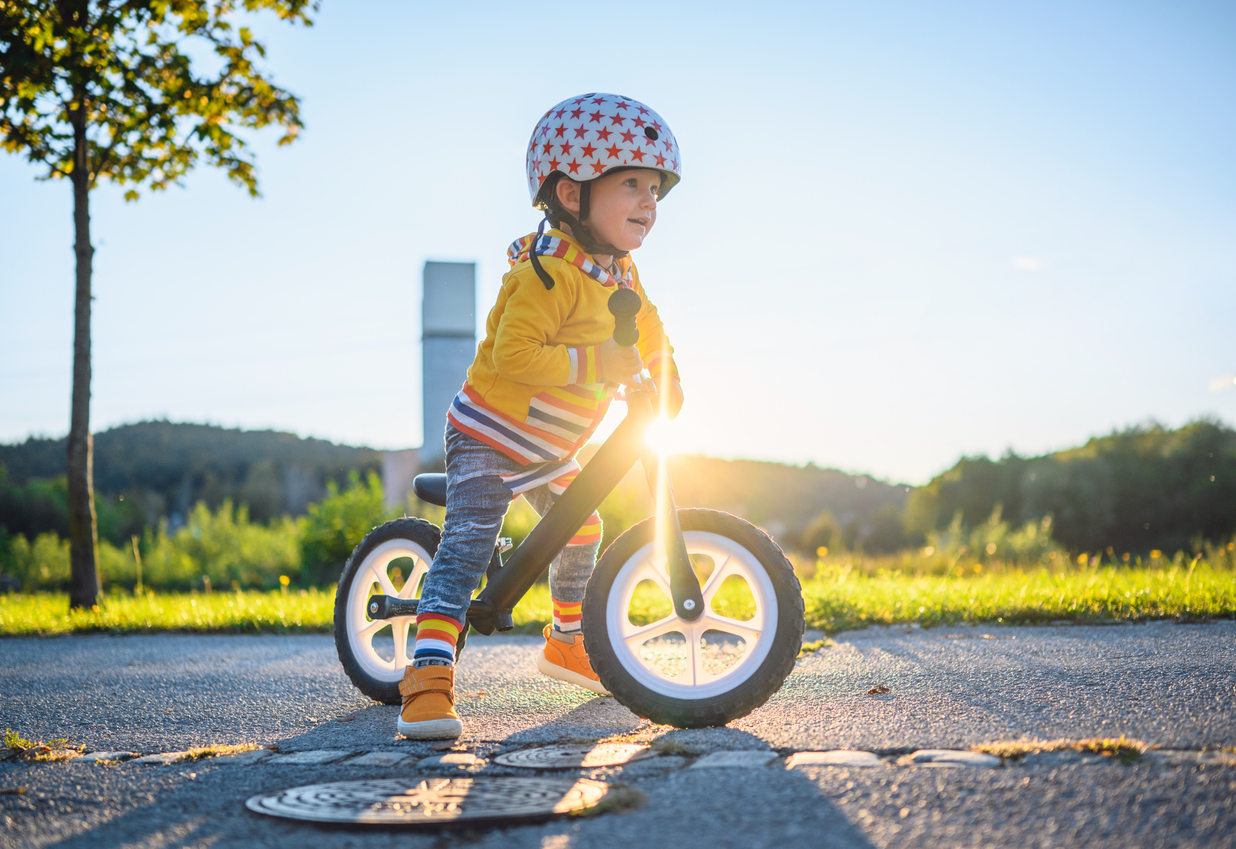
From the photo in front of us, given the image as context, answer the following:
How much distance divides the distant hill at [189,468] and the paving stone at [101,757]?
2194 centimetres

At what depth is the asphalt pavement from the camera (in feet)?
4.77

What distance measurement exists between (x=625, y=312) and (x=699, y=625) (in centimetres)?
91

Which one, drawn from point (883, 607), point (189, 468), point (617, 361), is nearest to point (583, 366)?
point (617, 361)

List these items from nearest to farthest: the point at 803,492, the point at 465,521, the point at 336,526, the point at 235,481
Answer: the point at 465,521 → the point at 336,526 → the point at 235,481 → the point at 803,492

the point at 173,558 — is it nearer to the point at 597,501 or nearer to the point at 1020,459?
the point at 597,501

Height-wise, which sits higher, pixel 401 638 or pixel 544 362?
pixel 544 362

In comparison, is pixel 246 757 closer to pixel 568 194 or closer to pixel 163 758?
pixel 163 758

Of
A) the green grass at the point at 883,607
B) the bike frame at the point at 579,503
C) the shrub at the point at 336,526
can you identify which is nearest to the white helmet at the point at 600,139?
the bike frame at the point at 579,503

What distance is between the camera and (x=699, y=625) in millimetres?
2381

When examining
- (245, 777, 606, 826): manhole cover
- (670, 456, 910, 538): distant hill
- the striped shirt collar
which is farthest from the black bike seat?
(670, 456, 910, 538): distant hill

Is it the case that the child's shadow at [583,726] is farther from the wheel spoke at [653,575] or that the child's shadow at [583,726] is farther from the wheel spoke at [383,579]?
the wheel spoke at [383,579]

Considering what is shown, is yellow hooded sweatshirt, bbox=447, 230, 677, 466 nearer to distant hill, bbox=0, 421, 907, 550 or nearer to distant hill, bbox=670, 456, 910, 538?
distant hill, bbox=0, 421, 907, 550

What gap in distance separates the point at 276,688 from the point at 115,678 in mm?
921

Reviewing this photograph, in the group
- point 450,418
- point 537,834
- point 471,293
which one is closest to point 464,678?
point 450,418
